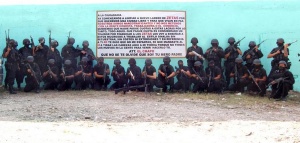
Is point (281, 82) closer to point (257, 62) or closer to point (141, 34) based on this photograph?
point (257, 62)

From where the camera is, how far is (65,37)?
14852 mm

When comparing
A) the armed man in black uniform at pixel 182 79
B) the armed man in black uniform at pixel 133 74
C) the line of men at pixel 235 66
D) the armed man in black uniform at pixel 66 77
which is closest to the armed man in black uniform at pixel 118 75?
the armed man in black uniform at pixel 133 74

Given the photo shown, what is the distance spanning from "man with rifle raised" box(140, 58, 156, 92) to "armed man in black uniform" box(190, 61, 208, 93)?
1109 millimetres

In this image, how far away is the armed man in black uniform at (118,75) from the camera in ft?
46.2

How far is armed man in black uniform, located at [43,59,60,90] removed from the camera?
45.8ft

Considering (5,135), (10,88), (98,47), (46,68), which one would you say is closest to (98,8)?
(98,47)

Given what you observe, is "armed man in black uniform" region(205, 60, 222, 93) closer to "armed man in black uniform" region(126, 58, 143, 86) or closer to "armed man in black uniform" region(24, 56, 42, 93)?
"armed man in black uniform" region(126, 58, 143, 86)

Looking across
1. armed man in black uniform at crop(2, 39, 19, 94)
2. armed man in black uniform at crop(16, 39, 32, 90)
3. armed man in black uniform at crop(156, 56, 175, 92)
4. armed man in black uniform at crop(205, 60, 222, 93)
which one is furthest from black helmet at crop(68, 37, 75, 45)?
armed man in black uniform at crop(205, 60, 222, 93)

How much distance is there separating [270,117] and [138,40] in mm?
5780

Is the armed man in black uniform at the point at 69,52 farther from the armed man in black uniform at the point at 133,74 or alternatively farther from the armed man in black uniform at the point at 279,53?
the armed man in black uniform at the point at 279,53

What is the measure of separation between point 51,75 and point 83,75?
0.89 meters

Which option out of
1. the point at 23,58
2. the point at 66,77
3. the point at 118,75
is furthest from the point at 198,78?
the point at 23,58

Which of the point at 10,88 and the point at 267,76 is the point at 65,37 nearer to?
the point at 10,88

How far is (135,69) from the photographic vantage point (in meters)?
14.1
